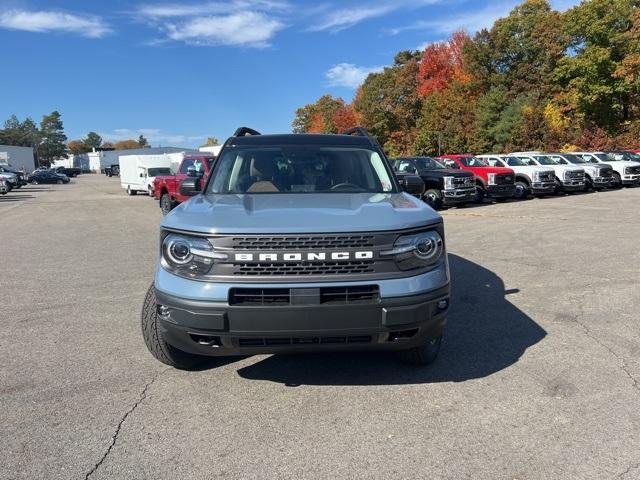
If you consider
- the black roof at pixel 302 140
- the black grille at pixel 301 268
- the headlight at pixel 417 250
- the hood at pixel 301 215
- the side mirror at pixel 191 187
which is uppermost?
the black roof at pixel 302 140

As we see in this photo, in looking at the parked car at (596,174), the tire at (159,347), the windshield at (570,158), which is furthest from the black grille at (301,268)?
the windshield at (570,158)

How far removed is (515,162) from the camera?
22.4 m

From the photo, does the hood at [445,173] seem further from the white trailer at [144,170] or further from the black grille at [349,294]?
the black grille at [349,294]

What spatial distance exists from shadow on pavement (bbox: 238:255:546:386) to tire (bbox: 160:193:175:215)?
1441cm

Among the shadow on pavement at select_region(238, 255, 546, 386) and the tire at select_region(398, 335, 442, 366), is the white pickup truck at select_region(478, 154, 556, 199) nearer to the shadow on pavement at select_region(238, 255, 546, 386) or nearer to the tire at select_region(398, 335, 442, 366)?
the shadow on pavement at select_region(238, 255, 546, 386)

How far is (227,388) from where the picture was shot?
3.87m

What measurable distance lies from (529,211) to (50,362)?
15.0 meters

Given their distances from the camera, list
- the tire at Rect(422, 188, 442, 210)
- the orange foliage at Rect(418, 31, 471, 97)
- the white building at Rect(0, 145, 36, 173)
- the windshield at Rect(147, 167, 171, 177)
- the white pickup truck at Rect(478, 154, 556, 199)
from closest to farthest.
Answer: the tire at Rect(422, 188, 442, 210) < the white pickup truck at Rect(478, 154, 556, 199) < the windshield at Rect(147, 167, 171, 177) < the orange foliage at Rect(418, 31, 471, 97) < the white building at Rect(0, 145, 36, 173)

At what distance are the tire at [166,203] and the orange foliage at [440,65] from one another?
52743 millimetres

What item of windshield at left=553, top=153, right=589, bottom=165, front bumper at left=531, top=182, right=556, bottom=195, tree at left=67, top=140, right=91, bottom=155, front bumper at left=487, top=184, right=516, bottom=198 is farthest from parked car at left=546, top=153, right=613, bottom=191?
tree at left=67, top=140, right=91, bottom=155

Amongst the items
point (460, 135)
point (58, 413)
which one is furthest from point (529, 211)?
point (460, 135)

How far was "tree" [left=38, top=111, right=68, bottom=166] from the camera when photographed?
15125 cm

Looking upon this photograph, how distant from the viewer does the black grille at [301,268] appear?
3283mm

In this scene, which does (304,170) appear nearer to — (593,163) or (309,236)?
(309,236)
